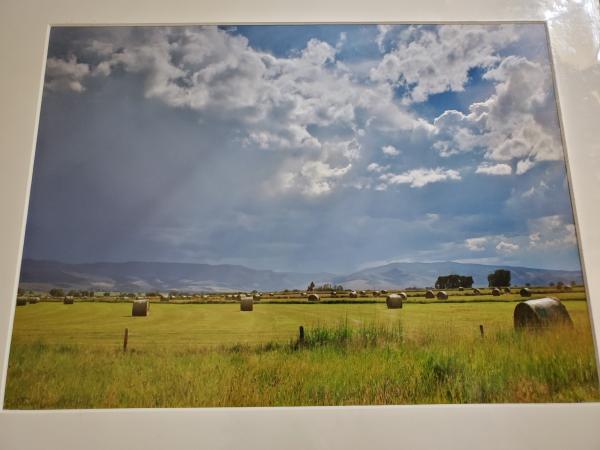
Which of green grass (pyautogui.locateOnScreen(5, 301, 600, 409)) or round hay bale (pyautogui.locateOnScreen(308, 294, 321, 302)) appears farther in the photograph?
round hay bale (pyautogui.locateOnScreen(308, 294, 321, 302))

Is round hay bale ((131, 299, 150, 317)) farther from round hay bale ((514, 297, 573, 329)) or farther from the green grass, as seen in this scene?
round hay bale ((514, 297, 573, 329))

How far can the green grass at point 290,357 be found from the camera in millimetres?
→ 2223

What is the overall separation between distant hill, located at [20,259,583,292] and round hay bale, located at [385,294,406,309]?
0.06m

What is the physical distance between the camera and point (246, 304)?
2330 millimetres

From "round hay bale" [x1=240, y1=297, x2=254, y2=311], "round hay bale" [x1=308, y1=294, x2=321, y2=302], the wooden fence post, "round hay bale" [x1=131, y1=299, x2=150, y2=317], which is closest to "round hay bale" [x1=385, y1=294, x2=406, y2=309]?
"round hay bale" [x1=308, y1=294, x2=321, y2=302]

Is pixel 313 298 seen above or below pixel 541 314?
above

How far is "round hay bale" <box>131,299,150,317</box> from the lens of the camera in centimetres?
231

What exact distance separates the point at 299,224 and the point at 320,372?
0.83m

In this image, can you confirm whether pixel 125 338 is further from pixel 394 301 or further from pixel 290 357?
pixel 394 301

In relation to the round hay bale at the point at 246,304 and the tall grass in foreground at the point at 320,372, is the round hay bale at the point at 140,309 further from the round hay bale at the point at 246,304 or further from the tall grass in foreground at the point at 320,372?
the round hay bale at the point at 246,304

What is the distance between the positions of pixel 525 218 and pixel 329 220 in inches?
45.7

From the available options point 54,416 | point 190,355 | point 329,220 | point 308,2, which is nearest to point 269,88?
point 308,2

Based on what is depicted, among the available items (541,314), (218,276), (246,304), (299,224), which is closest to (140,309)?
(218,276)

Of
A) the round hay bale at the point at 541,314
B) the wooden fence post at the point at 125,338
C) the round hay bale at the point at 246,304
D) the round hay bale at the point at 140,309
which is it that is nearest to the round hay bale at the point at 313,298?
the round hay bale at the point at 246,304
